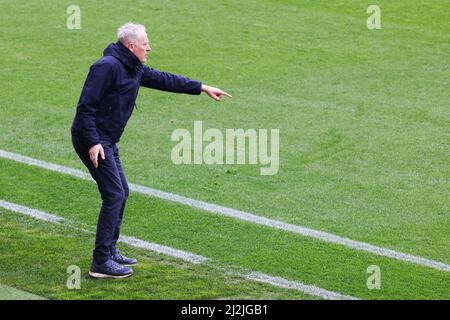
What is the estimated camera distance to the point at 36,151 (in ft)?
39.6

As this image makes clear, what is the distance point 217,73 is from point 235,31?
7.11ft

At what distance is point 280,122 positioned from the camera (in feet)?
43.2

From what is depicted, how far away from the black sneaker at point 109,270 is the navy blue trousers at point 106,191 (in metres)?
0.04

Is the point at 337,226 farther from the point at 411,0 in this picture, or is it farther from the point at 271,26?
the point at 411,0

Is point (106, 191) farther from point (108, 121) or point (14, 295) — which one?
point (14, 295)

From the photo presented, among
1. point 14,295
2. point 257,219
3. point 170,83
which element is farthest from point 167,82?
point 14,295

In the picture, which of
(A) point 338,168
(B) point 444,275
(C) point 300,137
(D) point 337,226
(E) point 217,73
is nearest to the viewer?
(B) point 444,275

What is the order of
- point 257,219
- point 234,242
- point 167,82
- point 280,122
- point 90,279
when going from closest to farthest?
point 90,279 < point 167,82 < point 234,242 < point 257,219 < point 280,122

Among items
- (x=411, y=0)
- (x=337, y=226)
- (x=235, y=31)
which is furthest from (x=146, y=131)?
(x=411, y=0)

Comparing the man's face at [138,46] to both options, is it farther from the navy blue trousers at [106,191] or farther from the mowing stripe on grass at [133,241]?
the mowing stripe on grass at [133,241]

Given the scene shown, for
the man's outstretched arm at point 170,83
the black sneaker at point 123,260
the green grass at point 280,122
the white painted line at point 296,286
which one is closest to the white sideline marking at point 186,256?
the white painted line at point 296,286

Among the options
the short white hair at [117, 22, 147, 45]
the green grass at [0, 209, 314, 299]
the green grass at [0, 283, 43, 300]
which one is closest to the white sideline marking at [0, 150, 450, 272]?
the green grass at [0, 209, 314, 299]

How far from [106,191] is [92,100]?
707mm

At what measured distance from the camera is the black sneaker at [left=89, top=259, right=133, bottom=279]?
8.51m
